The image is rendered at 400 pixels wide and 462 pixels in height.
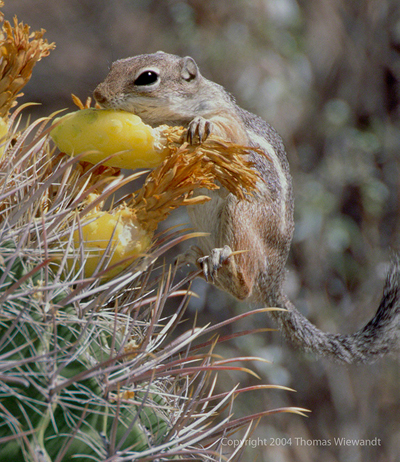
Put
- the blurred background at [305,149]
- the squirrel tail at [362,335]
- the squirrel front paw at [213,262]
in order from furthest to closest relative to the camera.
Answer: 1. the blurred background at [305,149]
2. the squirrel tail at [362,335]
3. the squirrel front paw at [213,262]

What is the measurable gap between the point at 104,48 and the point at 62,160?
1.51m

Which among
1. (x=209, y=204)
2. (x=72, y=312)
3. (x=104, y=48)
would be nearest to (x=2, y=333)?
(x=72, y=312)

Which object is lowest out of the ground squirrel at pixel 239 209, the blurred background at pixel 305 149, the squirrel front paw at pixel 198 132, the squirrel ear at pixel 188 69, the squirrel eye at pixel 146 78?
the blurred background at pixel 305 149

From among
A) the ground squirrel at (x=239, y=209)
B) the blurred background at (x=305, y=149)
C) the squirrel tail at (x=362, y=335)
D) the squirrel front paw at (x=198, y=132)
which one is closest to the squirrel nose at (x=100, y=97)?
the ground squirrel at (x=239, y=209)

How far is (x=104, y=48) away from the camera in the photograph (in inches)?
73.6

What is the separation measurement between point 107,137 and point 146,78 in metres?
0.28

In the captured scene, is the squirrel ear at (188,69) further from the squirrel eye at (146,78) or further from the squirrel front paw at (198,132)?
the squirrel front paw at (198,132)

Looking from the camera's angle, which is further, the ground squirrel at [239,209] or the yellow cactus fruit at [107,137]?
the ground squirrel at [239,209]

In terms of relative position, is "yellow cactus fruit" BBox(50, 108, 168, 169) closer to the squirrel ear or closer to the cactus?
the cactus

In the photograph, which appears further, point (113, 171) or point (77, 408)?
point (113, 171)

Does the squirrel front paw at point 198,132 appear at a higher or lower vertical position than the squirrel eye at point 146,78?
higher

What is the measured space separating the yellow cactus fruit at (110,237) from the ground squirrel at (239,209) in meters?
0.10

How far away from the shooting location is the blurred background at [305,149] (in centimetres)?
180

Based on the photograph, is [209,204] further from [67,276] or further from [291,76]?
[291,76]
